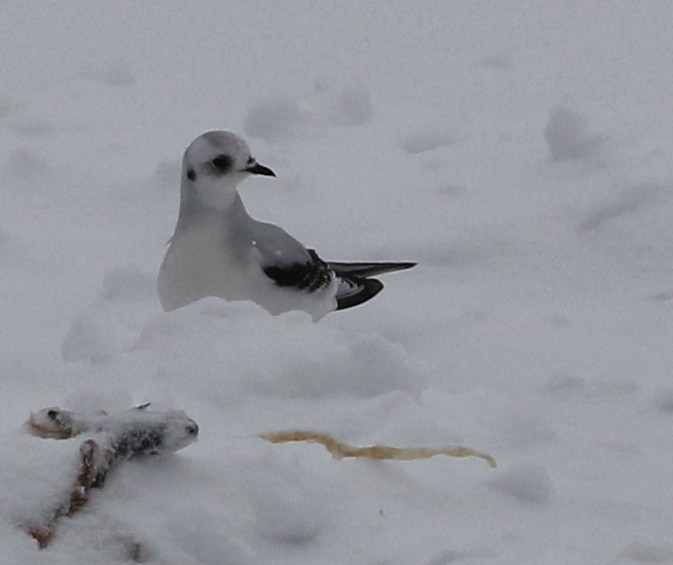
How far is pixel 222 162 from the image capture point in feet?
16.0

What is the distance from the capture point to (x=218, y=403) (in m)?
3.45

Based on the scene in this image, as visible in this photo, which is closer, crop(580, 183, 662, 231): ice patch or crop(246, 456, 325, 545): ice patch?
crop(246, 456, 325, 545): ice patch

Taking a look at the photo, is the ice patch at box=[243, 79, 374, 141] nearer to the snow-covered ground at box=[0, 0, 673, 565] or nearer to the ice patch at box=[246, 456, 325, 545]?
the snow-covered ground at box=[0, 0, 673, 565]

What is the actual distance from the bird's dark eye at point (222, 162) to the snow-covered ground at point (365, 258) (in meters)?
0.52

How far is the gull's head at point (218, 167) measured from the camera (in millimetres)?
4852

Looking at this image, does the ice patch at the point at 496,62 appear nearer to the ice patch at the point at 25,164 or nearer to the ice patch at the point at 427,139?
the ice patch at the point at 427,139

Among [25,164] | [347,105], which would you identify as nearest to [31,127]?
[25,164]

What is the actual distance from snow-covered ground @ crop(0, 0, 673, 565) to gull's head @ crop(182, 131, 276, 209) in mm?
429

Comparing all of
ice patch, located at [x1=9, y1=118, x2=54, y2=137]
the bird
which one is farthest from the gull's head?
ice patch, located at [x1=9, y1=118, x2=54, y2=137]

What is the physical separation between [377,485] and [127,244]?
2816mm

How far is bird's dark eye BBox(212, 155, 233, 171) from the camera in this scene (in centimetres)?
487

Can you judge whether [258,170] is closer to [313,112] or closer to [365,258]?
[365,258]

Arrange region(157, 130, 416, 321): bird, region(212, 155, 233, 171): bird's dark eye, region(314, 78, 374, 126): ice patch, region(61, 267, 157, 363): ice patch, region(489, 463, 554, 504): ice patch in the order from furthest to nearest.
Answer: region(314, 78, 374, 126): ice patch < region(212, 155, 233, 171): bird's dark eye < region(157, 130, 416, 321): bird < region(61, 267, 157, 363): ice patch < region(489, 463, 554, 504): ice patch

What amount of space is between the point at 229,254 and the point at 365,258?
89 centimetres
